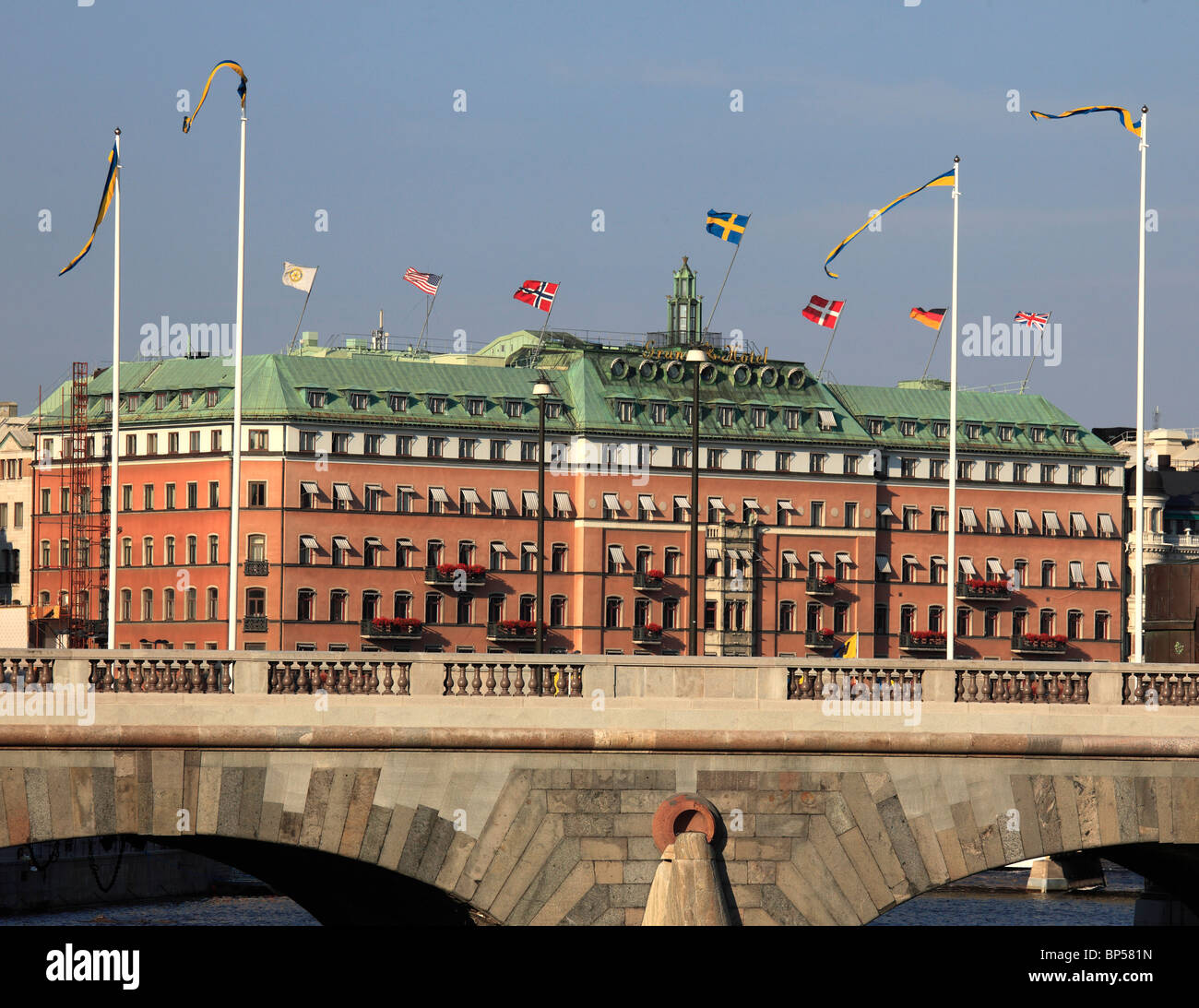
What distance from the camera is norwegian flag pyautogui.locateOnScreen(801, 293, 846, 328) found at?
102m

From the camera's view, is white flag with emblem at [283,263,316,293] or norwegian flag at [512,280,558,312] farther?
norwegian flag at [512,280,558,312]

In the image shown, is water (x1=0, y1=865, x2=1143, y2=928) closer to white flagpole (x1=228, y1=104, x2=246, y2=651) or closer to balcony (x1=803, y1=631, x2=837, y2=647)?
white flagpole (x1=228, y1=104, x2=246, y2=651)

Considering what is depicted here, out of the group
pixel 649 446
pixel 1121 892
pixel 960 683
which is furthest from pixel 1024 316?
pixel 960 683

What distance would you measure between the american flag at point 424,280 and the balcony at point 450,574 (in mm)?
33538

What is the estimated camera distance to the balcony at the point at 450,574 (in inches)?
5571

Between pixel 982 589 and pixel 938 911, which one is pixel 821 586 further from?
pixel 938 911

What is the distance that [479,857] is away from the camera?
34.1 meters

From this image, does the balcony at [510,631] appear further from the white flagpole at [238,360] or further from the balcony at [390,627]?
the white flagpole at [238,360]

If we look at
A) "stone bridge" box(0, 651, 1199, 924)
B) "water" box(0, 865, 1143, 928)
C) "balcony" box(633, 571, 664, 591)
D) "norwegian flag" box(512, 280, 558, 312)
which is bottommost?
"water" box(0, 865, 1143, 928)

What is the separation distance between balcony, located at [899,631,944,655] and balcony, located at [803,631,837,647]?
5308 millimetres

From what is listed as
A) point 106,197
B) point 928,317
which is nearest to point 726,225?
point 928,317

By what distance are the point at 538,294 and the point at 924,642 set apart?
44.0 metres

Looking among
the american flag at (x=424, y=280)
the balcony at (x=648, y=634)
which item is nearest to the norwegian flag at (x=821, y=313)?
the american flag at (x=424, y=280)

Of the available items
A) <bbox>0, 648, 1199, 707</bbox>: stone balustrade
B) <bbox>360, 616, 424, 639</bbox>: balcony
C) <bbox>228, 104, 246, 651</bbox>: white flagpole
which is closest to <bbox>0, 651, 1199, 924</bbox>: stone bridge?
<bbox>0, 648, 1199, 707</bbox>: stone balustrade
